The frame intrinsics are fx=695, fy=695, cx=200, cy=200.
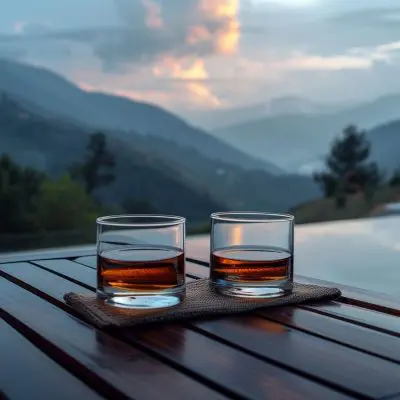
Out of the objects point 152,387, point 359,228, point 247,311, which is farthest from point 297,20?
point 152,387

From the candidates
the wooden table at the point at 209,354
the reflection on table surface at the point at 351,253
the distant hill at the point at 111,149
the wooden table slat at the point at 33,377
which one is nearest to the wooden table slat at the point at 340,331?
the wooden table at the point at 209,354

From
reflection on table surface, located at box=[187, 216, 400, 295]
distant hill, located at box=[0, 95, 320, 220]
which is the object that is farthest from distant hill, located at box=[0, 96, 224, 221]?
reflection on table surface, located at box=[187, 216, 400, 295]

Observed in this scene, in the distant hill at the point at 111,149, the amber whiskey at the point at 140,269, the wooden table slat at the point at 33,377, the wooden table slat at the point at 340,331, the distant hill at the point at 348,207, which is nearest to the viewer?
the wooden table slat at the point at 33,377

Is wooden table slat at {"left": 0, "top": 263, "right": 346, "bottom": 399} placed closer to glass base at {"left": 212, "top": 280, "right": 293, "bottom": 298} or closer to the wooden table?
the wooden table

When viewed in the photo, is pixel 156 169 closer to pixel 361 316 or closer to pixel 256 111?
pixel 256 111

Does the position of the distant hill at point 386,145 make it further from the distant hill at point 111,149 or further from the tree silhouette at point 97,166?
the tree silhouette at point 97,166

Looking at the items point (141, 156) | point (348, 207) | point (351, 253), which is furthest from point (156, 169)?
point (351, 253)
